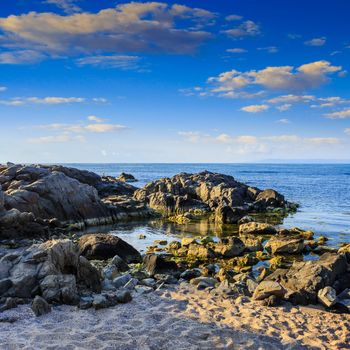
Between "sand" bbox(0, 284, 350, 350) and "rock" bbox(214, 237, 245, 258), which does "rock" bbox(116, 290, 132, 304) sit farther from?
"rock" bbox(214, 237, 245, 258)

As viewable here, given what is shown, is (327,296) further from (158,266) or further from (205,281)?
(158,266)

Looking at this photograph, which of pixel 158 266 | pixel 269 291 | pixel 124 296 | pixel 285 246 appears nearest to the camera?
pixel 124 296

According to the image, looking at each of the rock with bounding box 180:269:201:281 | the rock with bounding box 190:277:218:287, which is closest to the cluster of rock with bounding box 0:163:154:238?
the rock with bounding box 180:269:201:281

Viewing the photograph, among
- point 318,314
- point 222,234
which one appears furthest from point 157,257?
point 222,234

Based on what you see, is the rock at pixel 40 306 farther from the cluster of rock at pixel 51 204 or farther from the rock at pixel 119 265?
the cluster of rock at pixel 51 204

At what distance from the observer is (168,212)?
5622 centimetres

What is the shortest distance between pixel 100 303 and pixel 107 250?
10.6 meters

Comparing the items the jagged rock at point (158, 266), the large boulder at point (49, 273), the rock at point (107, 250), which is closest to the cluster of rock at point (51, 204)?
the rock at point (107, 250)

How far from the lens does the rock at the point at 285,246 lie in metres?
29.5

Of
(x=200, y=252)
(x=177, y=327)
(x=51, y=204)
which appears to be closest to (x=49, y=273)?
(x=177, y=327)

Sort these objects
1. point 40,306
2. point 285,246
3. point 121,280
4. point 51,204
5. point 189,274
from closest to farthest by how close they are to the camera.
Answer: point 40,306, point 121,280, point 189,274, point 285,246, point 51,204

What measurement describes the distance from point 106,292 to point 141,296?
1.53m

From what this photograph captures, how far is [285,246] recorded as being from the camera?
29578 mm

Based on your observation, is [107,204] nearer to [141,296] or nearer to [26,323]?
[141,296]
